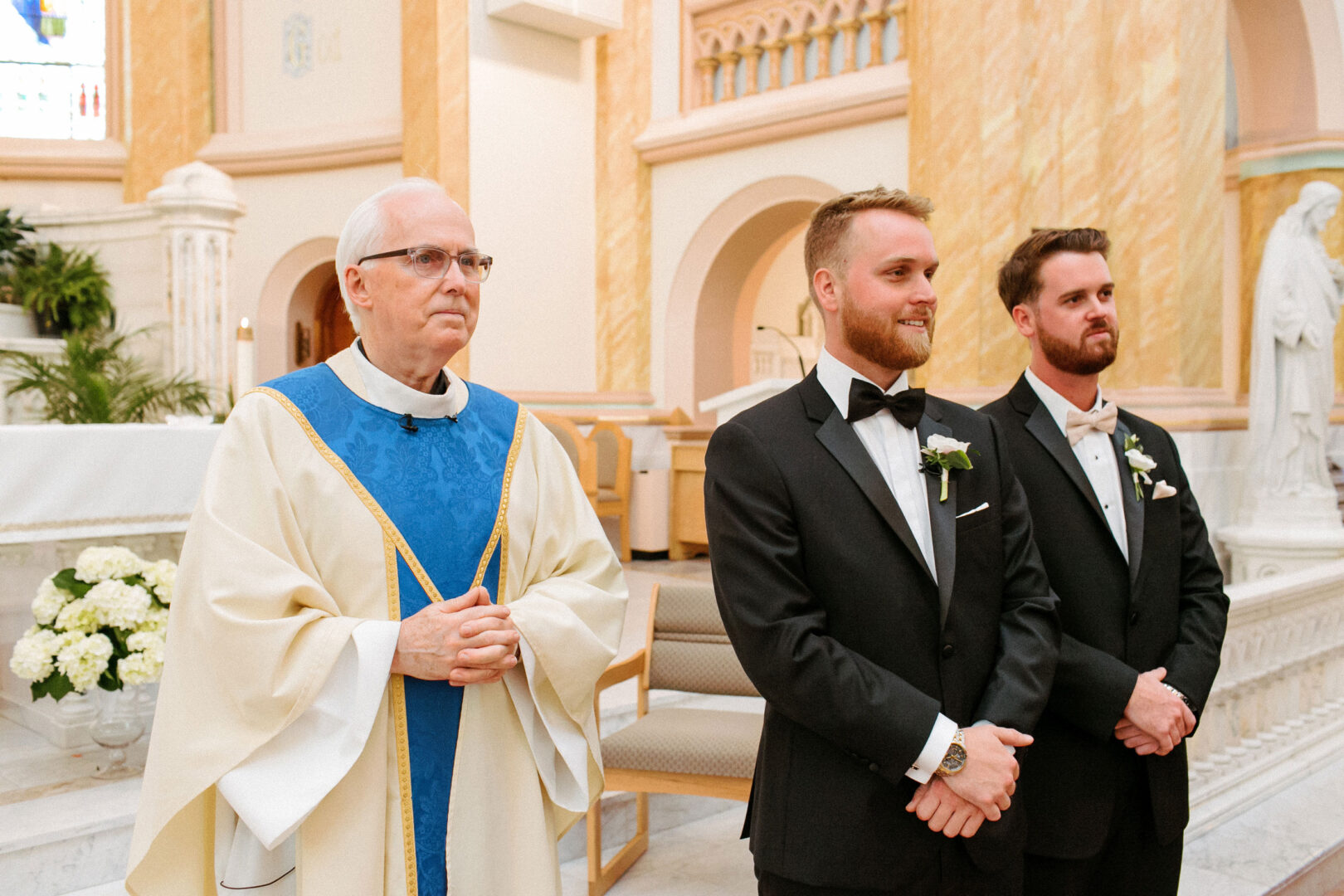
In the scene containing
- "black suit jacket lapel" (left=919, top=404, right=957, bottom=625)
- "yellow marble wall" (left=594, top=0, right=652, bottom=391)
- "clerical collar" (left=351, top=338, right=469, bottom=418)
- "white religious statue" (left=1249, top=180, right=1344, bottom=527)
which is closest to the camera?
"black suit jacket lapel" (left=919, top=404, right=957, bottom=625)

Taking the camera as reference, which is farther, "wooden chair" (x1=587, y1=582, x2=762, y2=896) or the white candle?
the white candle

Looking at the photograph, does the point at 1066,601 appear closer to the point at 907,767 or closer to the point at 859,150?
the point at 907,767

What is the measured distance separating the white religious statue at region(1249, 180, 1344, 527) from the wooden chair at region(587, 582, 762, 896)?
4.45m

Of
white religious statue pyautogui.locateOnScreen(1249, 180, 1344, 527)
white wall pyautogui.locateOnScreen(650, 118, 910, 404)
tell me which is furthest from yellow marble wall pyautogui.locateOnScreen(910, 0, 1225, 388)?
white wall pyautogui.locateOnScreen(650, 118, 910, 404)

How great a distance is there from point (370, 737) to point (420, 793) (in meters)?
0.13

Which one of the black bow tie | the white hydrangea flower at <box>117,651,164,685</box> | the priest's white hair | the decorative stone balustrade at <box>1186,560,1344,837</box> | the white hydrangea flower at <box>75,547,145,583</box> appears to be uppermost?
the priest's white hair

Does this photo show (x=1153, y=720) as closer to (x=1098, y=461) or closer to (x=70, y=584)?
(x=1098, y=461)

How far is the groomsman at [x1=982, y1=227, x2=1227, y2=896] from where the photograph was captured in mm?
1965

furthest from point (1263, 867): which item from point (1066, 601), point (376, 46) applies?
point (376, 46)

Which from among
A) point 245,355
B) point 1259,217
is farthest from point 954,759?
point 1259,217

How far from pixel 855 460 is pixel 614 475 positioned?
6836mm

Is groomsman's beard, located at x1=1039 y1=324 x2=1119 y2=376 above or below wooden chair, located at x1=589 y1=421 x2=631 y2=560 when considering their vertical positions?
above

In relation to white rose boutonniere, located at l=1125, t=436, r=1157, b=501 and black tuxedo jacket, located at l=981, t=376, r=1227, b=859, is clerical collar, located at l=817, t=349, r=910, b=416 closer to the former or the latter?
black tuxedo jacket, located at l=981, t=376, r=1227, b=859

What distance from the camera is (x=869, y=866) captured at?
5.35 feet
